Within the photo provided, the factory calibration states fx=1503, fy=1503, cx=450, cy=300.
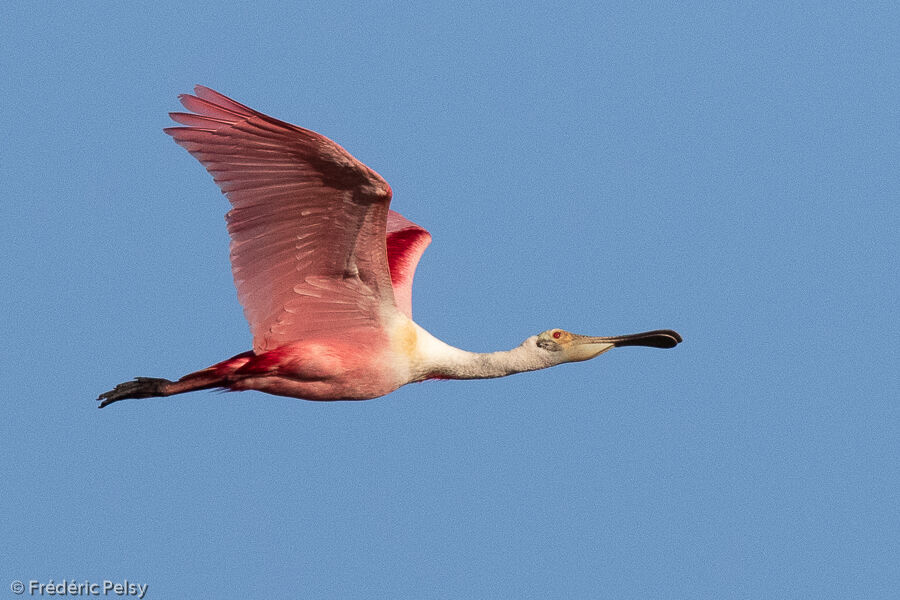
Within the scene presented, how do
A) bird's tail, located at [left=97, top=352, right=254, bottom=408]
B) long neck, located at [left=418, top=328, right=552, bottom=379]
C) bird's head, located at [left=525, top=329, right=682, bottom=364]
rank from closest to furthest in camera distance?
bird's tail, located at [left=97, top=352, right=254, bottom=408] → long neck, located at [left=418, top=328, right=552, bottom=379] → bird's head, located at [left=525, top=329, right=682, bottom=364]

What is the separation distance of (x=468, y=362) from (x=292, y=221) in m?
1.76

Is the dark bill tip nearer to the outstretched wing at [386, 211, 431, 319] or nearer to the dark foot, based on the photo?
the outstretched wing at [386, 211, 431, 319]

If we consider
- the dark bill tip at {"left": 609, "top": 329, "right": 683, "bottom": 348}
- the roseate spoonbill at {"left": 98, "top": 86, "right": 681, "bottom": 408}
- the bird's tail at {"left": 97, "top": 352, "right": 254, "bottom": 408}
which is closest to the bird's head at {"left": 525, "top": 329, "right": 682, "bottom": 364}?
the dark bill tip at {"left": 609, "top": 329, "right": 683, "bottom": 348}

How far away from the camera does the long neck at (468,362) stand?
35.6ft

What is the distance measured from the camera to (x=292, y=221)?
33.3ft

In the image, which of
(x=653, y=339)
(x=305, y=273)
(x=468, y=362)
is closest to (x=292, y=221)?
(x=305, y=273)

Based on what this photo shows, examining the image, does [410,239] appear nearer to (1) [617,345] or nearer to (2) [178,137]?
(1) [617,345]

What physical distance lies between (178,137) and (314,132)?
37.0 inches

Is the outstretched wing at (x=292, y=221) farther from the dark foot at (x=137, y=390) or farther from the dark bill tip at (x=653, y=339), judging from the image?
the dark bill tip at (x=653, y=339)

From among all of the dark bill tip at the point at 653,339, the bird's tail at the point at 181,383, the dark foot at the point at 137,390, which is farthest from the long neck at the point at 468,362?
the dark foot at the point at 137,390

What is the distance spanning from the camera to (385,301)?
10.6 metres

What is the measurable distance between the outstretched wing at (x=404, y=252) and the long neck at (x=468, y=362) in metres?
0.49

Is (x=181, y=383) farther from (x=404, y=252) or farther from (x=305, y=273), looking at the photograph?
(x=404, y=252)

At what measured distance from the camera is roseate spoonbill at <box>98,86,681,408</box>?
9797mm
